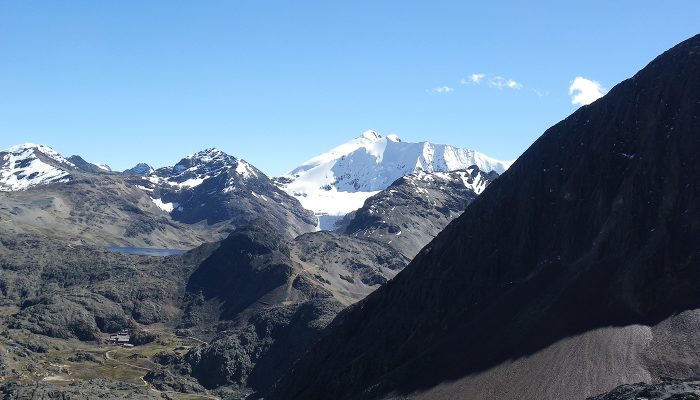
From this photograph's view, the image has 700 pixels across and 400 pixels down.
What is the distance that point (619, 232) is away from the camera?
145125 mm

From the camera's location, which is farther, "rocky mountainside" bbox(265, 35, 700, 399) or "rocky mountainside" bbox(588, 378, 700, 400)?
"rocky mountainside" bbox(265, 35, 700, 399)

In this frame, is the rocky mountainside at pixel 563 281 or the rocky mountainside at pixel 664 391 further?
the rocky mountainside at pixel 563 281

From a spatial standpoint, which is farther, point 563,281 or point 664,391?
point 563,281

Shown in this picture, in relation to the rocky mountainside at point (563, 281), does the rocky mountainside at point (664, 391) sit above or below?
below

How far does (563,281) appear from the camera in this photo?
14562 centimetres

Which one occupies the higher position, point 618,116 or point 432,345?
point 618,116

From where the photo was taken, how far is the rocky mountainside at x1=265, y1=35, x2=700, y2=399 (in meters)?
123

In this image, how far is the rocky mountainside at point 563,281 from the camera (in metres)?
123

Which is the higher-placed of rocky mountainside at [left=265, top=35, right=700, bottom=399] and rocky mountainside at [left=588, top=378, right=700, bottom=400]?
rocky mountainside at [left=265, top=35, right=700, bottom=399]

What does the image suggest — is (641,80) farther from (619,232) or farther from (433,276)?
(433,276)

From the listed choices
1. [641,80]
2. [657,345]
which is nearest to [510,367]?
[657,345]

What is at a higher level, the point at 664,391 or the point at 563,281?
the point at 563,281

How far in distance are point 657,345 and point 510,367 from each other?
2534 centimetres

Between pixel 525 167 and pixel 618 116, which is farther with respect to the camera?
pixel 525 167
